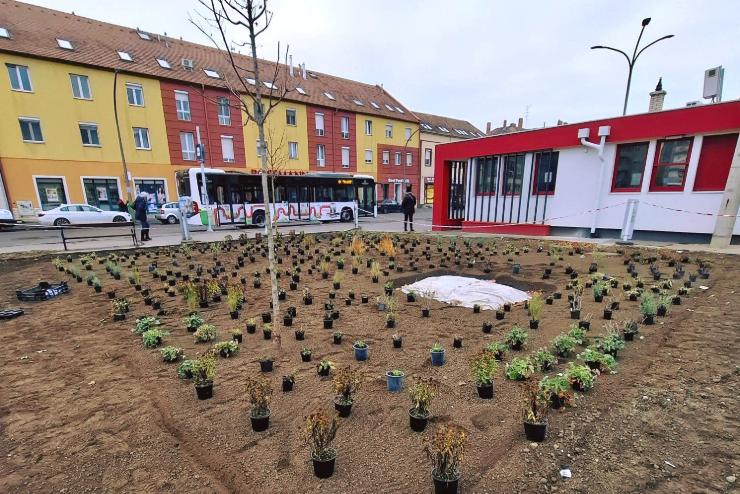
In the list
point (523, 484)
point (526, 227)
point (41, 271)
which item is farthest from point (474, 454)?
point (526, 227)

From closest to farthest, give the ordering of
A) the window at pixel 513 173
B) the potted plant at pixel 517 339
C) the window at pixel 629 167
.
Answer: the potted plant at pixel 517 339 → the window at pixel 629 167 → the window at pixel 513 173

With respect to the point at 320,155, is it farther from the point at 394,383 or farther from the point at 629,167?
the point at 394,383

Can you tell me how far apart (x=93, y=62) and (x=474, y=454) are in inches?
1179

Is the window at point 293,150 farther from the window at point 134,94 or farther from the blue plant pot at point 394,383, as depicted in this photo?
the blue plant pot at point 394,383

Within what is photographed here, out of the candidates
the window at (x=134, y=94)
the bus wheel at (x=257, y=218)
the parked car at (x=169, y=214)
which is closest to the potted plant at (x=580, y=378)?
the bus wheel at (x=257, y=218)

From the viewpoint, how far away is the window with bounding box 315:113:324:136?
32.5 m

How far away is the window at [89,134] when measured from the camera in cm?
2162

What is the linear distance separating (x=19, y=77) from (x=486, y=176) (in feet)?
90.1

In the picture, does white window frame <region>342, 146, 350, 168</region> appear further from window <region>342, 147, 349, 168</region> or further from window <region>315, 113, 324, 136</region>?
Result: window <region>315, 113, 324, 136</region>

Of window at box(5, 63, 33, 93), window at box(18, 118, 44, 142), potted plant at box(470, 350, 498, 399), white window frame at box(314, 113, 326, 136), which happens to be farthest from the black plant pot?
white window frame at box(314, 113, 326, 136)

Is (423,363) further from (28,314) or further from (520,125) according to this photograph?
(520,125)

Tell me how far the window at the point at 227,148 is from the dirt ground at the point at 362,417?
81.2ft

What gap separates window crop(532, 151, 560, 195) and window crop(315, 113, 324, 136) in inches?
955

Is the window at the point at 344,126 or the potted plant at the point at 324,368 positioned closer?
the potted plant at the point at 324,368
